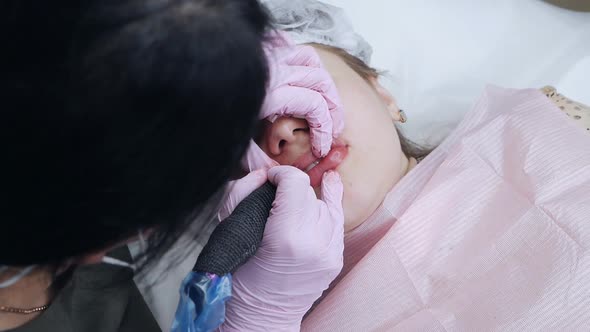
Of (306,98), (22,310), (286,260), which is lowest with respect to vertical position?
(22,310)

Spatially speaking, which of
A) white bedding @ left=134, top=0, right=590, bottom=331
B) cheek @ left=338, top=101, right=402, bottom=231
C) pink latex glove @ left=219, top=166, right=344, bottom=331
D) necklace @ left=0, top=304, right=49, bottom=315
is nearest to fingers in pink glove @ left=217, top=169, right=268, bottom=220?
pink latex glove @ left=219, top=166, right=344, bottom=331

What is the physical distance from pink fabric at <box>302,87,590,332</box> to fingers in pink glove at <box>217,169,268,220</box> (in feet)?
0.68

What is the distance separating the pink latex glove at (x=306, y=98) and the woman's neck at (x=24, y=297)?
0.97ft

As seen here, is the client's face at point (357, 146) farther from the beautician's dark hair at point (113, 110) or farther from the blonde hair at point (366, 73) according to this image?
the beautician's dark hair at point (113, 110)

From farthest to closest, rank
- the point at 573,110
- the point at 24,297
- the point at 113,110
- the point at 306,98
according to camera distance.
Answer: the point at 573,110
the point at 306,98
the point at 24,297
the point at 113,110

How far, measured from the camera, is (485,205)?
0.82 metres

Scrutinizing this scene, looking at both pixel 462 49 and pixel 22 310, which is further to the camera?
pixel 462 49

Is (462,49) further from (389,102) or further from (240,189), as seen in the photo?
(240,189)

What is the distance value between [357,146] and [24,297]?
1.55ft

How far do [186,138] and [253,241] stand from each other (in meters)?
0.28

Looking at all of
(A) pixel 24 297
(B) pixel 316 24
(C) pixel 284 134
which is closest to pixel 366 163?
(C) pixel 284 134

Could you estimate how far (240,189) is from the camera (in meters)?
0.71

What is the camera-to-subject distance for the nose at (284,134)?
760mm

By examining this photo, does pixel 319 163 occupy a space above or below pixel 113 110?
below
